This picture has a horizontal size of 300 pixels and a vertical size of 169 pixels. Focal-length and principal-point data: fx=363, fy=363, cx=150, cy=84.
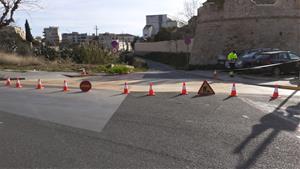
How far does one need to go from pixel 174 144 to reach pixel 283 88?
462 inches

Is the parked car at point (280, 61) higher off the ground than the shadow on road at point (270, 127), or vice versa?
the parked car at point (280, 61)

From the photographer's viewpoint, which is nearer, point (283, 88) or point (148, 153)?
point (148, 153)

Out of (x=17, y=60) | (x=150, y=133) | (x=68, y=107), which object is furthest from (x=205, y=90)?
(x=17, y=60)

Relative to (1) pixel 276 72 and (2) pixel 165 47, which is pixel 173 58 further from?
(1) pixel 276 72

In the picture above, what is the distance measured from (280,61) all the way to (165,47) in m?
44.2

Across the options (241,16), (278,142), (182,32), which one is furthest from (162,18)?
(278,142)

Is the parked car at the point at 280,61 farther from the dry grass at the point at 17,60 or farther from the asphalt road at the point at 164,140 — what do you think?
the dry grass at the point at 17,60

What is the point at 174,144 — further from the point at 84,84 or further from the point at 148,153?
the point at 84,84

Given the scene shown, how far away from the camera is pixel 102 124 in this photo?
820 centimetres

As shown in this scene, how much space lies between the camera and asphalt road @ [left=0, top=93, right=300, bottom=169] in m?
5.43

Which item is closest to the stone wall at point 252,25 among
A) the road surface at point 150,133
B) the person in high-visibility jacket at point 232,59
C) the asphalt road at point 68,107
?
the person in high-visibility jacket at point 232,59

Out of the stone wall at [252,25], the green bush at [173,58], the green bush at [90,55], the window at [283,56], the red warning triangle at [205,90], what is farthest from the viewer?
the green bush at [173,58]

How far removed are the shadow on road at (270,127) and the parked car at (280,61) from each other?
11221 millimetres

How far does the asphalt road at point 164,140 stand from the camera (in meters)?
5.43
